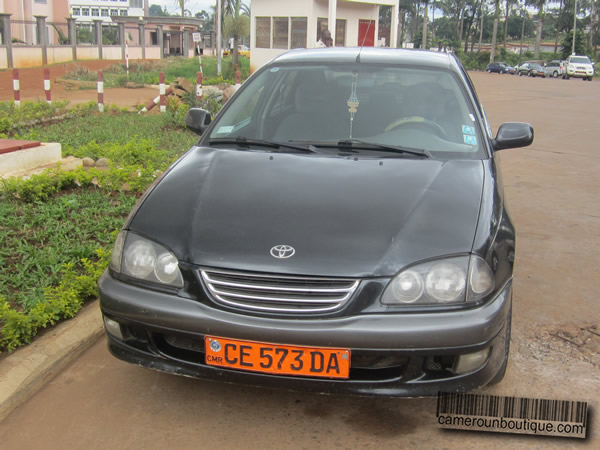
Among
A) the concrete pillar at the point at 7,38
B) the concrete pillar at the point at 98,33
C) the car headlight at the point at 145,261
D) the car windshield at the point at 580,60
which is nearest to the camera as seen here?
the car headlight at the point at 145,261

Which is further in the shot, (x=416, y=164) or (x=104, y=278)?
(x=416, y=164)

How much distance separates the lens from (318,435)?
261cm

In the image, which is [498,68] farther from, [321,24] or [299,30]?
[299,30]

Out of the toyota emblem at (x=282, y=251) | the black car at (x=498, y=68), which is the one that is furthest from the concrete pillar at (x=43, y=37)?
the black car at (x=498, y=68)

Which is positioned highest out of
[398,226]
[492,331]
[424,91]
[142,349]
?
[424,91]

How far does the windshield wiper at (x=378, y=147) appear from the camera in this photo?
10.9 ft

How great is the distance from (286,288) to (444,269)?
614mm

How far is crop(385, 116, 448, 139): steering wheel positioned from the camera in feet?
11.7

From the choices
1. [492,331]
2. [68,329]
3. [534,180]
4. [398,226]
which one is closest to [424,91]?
[398,226]

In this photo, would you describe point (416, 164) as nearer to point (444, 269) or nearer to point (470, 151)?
point (470, 151)

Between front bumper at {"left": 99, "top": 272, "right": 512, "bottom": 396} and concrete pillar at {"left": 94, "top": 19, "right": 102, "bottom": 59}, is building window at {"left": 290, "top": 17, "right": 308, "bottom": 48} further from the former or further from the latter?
front bumper at {"left": 99, "top": 272, "right": 512, "bottom": 396}

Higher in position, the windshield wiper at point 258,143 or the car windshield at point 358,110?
the car windshield at point 358,110

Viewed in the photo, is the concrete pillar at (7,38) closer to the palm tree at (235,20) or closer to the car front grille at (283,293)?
the palm tree at (235,20)

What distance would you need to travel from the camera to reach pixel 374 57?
13.2 ft
